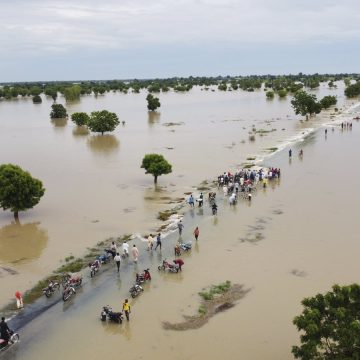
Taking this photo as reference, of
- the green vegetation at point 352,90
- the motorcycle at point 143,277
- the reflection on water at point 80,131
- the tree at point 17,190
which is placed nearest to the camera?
the motorcycle at point 143,277

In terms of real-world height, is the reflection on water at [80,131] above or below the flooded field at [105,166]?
above

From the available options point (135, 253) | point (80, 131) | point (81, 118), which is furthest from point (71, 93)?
point (135, 253)

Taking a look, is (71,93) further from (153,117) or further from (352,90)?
(352,90)

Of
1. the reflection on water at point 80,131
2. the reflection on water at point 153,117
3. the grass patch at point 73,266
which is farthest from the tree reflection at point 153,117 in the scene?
the grass patch at point 73,266

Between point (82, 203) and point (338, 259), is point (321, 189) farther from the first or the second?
point (82, 203)

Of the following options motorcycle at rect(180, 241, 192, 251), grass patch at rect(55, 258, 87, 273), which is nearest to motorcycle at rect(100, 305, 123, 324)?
grass patch at rect(55, 258, 87, 273)

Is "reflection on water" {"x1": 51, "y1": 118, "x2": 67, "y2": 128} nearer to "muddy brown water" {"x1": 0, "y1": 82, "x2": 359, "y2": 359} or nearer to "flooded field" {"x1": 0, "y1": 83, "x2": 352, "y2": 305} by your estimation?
"flooded field" {"x1": 0, "y1": 83, "x2": 352, "y2": 305}

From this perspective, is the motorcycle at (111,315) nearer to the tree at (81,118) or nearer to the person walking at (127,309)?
the person walking at (127,309)
